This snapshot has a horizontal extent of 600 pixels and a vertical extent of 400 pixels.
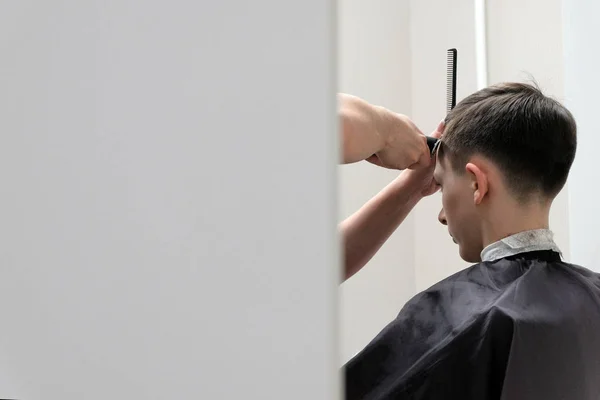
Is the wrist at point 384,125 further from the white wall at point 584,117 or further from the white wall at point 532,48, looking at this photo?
the white wall at point 532,48

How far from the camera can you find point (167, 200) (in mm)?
448

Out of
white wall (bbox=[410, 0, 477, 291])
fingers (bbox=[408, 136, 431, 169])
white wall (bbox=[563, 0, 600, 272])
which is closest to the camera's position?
fingers (bbox=[408, 136, 431, 169])

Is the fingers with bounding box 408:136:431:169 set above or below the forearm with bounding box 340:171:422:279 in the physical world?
above

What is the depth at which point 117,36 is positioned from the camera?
454mm

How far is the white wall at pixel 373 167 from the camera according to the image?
6.71 feet

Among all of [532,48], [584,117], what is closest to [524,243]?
[584,117]

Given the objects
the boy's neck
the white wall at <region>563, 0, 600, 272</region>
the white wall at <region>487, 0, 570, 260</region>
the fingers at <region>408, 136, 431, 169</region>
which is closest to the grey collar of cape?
the boy's neck

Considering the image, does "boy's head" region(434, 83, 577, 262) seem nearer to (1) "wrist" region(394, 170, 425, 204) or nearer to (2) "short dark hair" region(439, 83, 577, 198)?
(2) "short dark hair" region(439, 83, 577, 198)

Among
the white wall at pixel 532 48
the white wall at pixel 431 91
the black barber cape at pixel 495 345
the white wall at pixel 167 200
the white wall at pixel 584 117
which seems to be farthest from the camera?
the white wall at pixel 431 91

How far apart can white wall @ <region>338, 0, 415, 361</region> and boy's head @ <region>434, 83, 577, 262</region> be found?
72cm

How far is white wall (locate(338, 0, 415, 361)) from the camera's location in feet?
6.71

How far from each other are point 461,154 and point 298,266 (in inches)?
36.0

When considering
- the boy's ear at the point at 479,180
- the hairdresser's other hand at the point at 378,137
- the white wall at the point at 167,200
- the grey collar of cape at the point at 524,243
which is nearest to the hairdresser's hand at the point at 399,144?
the hairdresser's other hand at the point at 378,137

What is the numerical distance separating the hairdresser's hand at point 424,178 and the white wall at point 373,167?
0.54 metres
